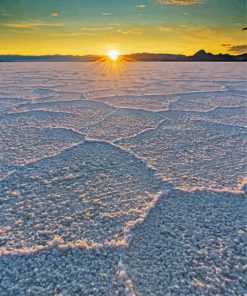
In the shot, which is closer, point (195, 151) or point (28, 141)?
point (195, 151)

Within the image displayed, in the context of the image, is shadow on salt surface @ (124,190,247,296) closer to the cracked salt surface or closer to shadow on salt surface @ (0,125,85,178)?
the cracked salt surface

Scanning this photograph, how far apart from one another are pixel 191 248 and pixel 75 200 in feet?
1.59

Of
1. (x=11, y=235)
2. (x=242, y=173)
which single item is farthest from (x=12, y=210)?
(x=242, y=173)

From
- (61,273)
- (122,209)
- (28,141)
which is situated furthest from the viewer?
(28,141)

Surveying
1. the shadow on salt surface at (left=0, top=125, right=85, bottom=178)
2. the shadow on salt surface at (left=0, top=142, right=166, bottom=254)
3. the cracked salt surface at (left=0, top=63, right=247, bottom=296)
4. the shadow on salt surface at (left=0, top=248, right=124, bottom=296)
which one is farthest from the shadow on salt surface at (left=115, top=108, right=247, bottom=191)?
the shadow on salt surface at (left=0, top=248, right=124, bottom=296)

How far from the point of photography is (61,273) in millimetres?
777

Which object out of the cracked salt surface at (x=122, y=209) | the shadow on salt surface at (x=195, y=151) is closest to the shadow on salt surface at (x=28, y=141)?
the cracked salt surface at (x=122, y=209)

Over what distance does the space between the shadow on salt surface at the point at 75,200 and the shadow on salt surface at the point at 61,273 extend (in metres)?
0.04

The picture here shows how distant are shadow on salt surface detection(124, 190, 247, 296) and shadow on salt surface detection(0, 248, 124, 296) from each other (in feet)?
0.21

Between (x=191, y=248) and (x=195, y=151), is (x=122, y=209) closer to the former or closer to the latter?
(x=191, y=248)

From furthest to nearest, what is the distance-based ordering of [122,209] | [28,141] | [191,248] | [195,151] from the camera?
[28,141], [195,151], [122,209], [191,248]

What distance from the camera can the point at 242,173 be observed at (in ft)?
4.56

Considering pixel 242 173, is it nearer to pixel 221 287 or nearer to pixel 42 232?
pixel 221 287

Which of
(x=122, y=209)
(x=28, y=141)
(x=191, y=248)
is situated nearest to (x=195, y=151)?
(x=122, y=209)
